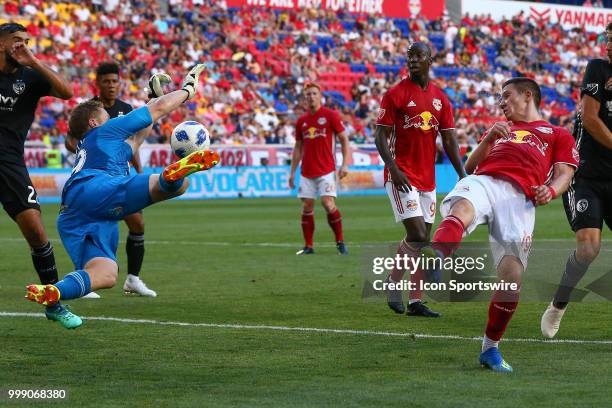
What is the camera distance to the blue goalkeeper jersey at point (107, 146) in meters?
7.77

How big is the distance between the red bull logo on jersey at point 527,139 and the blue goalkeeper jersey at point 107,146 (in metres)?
2.64

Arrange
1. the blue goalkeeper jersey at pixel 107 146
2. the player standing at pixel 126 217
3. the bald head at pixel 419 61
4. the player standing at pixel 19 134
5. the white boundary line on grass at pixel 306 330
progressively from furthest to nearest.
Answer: the player standing at pixel 126 217, the bald head at pixel 419 61, the player standing at pixel 19 134, the blue goalkeeper jersey at pixel 107 146, the white boundary line on grass at pixel 306 330

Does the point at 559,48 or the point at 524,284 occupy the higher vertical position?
the point at 524,284

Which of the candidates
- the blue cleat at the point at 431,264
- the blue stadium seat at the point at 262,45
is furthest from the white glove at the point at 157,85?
the blue stadium seat at the point at 262,45

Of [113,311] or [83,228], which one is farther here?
[113,311]

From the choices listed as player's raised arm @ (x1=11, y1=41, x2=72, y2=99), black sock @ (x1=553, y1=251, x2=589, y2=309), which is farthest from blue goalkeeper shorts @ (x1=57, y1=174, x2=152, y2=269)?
black sock @ (x1=553, y1=251, x2=589, y2=309)

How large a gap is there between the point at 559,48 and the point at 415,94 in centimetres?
4451

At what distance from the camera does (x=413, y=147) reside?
9.71m

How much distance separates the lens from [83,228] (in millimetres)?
7586

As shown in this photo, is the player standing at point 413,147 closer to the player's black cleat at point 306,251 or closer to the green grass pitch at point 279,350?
the green grass pitch at point 279,350

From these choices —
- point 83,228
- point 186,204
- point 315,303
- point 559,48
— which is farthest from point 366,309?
point 559,48

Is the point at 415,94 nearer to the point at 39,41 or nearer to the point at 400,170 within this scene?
the point at 400,170

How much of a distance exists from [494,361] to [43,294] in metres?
2.86

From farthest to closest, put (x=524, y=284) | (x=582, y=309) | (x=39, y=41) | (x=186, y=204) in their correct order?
(x=39, y=41)
(x=186, y=204)
(x=524, y=284)
(x=582, y=309)
